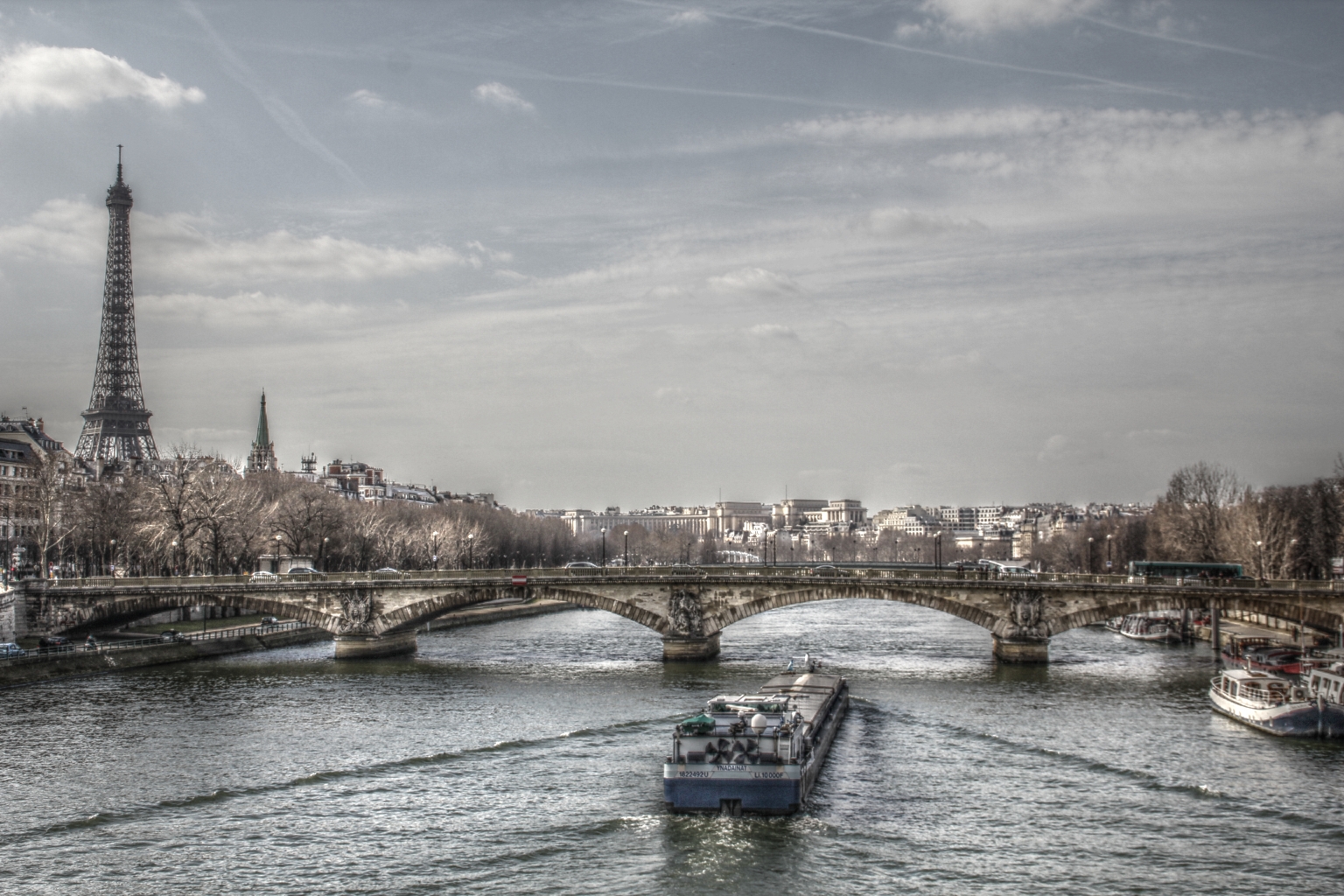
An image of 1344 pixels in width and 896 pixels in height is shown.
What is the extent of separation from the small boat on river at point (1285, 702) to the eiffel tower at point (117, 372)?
138356 millimetres

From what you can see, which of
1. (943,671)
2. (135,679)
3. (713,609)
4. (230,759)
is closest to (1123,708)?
(943,671)

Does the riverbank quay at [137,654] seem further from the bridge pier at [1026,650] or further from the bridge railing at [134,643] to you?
the bridge pier at [1026,650]

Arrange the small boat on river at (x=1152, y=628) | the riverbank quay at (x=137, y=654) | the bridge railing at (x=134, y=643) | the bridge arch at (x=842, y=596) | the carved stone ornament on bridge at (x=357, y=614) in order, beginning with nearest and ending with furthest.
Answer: the riverbank quay at (x=137, y=654) < the bridge railing at (x=134, y=643) < the bridge arch at (x=842, y=596) < the carved stone ornament on bridge at (x=357, y=614) < the small boat on river at (x=1152, y=628)

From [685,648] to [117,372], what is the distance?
370ft

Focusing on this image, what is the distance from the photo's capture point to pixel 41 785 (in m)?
41.1

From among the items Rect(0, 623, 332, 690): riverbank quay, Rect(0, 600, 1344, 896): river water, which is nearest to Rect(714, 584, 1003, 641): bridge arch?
Rect(0, 600, 1344, 896): river water

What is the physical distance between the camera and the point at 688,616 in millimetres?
75562

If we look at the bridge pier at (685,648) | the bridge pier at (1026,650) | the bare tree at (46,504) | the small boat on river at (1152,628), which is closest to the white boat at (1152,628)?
the small boat on river at (1152,628)

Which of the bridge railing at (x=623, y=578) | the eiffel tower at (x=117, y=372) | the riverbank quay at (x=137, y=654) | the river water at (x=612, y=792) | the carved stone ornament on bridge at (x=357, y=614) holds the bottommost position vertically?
the river water at (x=612, y=792)

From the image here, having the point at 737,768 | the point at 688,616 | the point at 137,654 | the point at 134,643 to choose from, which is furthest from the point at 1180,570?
the point at 134,643

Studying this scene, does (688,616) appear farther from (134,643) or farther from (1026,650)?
(134,643)

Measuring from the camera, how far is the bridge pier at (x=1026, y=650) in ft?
232

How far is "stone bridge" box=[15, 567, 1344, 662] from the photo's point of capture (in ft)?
228

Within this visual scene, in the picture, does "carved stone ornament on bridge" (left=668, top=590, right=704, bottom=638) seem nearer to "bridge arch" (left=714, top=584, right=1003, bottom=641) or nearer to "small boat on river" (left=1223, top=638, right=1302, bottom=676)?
"bridge arch" (left=714, top=584, right=1003, bottom=641)
